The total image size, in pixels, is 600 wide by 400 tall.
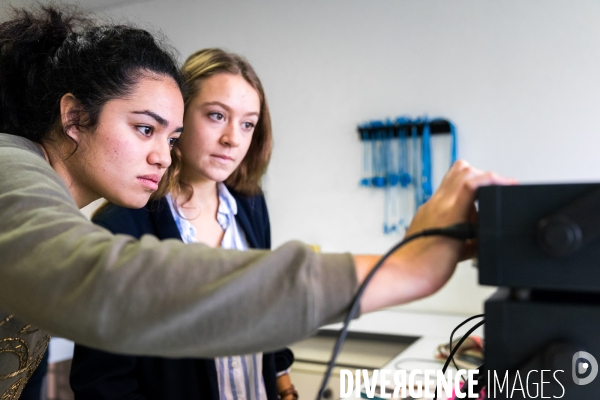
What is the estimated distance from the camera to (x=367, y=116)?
2754 mm

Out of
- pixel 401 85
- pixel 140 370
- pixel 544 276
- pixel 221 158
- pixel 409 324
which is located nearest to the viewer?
pixel 544 276

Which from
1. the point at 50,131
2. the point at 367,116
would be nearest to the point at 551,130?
the point at 367,116

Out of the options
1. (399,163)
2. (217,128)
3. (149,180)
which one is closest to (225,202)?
(217,128)

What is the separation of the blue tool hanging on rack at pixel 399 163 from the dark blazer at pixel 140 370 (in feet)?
5.09

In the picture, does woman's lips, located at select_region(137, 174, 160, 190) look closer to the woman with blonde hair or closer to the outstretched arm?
the woman with blonde hair

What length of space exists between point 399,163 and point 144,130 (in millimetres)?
1943

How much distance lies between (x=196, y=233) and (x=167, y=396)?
40cm

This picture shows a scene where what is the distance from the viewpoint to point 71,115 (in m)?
0.91

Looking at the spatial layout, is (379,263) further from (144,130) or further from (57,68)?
(57,68)

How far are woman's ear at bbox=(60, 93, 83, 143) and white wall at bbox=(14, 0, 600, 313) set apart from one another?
1973mm

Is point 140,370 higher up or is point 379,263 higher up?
point 379,263

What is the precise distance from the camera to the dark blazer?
46.4 inches

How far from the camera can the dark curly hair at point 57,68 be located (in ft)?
2.98

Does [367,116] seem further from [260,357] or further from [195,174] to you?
[260,357]
